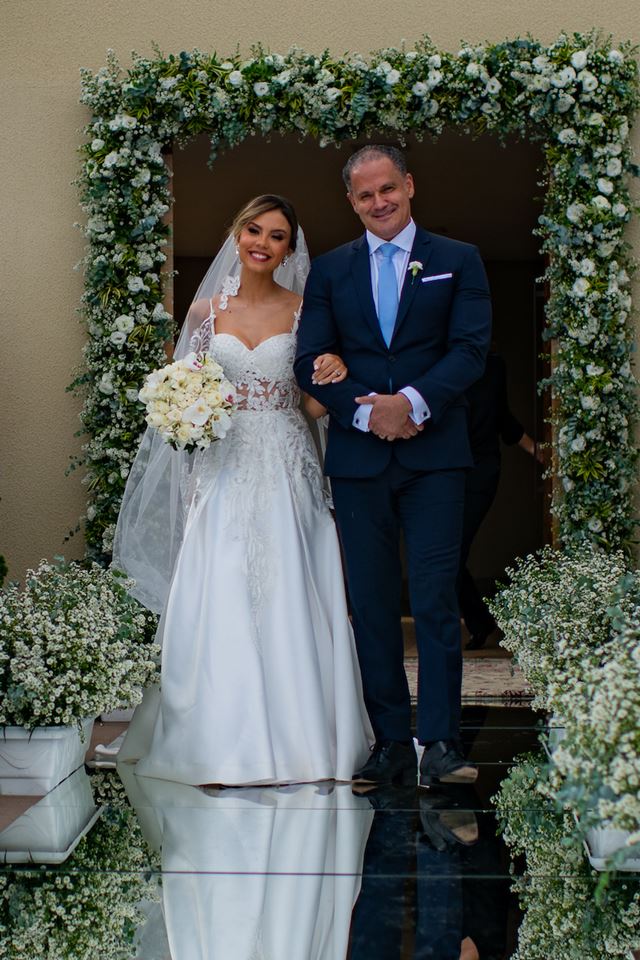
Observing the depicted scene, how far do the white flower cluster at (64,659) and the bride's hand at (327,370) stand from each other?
1.14 meters

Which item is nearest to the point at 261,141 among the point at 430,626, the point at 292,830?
the point at 430,626

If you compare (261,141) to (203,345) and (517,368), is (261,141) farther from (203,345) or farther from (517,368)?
(517,368)

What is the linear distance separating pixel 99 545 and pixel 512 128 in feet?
9.13

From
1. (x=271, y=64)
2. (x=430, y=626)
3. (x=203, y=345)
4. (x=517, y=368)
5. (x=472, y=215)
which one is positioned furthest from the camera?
(x=517, y=368)

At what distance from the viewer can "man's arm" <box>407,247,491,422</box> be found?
4191 mm

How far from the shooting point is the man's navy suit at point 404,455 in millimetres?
4223

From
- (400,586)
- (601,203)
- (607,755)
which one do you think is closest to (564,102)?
(601,203)

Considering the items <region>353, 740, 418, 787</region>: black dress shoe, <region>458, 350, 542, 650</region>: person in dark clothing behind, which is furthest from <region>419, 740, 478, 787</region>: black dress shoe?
<region>458, 350, 542, 650</region>: person in dark clothing behind

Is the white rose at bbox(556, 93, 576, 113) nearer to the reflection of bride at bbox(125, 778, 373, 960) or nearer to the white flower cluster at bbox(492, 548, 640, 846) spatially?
the white flower cluster at bbox(492, 548, 640, 846)

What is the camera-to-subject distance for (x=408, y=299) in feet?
14.1

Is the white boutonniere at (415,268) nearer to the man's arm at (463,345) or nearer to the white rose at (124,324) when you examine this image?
the man's arm at (463,345)

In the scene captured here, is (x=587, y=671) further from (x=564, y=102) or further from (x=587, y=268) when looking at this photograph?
(x=564, y=102)

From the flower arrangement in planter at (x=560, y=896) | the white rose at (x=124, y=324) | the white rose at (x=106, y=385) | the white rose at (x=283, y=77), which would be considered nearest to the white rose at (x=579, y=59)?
the white rose at (x=283, y=77)

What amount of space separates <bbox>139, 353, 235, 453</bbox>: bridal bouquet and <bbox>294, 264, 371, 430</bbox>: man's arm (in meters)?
0.30
